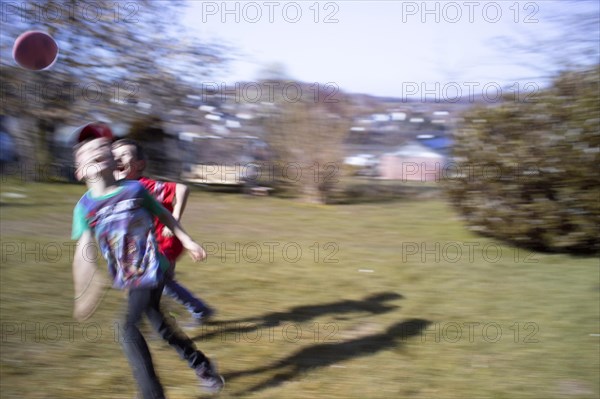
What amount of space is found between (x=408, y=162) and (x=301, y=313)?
11733mm

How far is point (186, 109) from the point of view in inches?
628

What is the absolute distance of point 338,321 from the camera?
18.4ft

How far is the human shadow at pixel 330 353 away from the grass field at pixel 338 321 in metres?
0.02

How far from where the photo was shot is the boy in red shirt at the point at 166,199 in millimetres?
4344

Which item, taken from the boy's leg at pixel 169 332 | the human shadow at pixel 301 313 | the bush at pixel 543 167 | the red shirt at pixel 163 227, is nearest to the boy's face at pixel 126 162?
the red shirt at pixel 163 227

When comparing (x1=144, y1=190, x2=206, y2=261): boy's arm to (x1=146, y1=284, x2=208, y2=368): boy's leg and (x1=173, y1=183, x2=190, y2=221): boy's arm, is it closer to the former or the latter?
(x1=146, y1=284, x2=208, y2=368): boy's leg

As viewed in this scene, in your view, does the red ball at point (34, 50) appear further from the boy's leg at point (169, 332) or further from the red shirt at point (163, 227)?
the boy's leg at point (169, 332)

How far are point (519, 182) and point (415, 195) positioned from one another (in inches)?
322

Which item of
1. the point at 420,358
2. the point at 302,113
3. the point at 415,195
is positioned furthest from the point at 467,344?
the point at 415,195

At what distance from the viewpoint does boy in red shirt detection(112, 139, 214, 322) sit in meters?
4.34

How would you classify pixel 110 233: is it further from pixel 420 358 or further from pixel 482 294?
pixel 482 294

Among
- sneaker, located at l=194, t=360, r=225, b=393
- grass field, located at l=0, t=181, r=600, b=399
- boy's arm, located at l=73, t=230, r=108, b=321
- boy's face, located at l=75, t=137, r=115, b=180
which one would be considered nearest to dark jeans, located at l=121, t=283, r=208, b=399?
boy's arm, located at l=73, t=230, r=108, b=321

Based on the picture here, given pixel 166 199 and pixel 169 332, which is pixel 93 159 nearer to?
pixel 169 332

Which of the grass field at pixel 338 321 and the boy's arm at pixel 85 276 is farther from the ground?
the boy's arm at pixel 85 276
